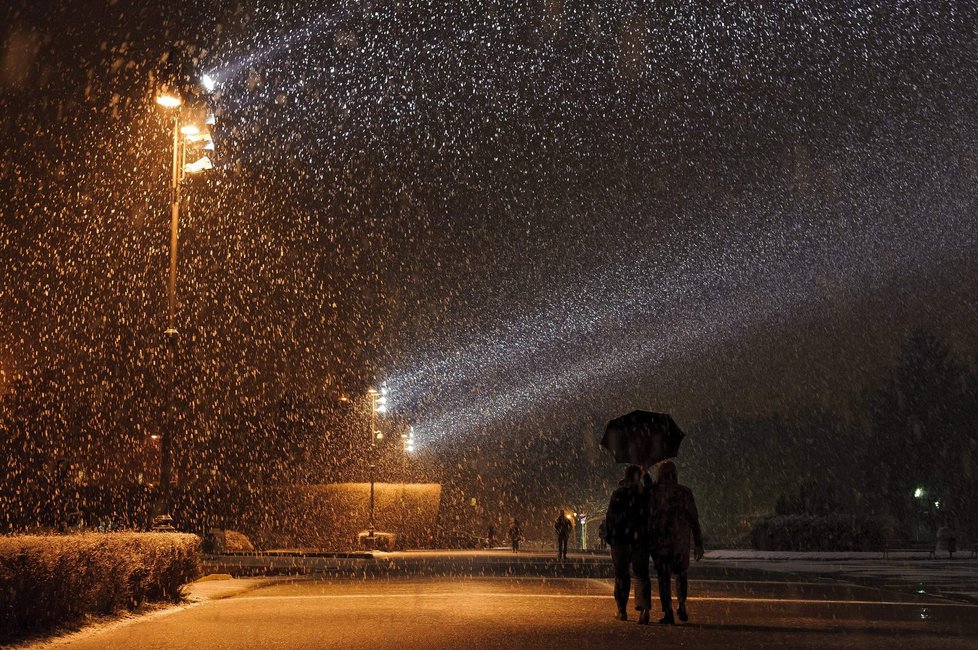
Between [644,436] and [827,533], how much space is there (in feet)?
108

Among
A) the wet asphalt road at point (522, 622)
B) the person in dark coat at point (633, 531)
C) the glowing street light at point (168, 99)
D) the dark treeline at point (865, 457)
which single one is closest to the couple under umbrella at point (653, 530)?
the person in dark coat at point (633, 531)

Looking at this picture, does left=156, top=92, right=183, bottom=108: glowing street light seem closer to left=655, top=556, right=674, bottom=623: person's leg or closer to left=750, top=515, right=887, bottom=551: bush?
left=655, top=556, right=674, bottom=623: person's leg

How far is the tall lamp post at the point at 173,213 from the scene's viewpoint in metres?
19.8

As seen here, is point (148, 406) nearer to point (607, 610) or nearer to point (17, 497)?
point (17, 497)

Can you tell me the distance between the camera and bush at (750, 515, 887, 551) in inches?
1863

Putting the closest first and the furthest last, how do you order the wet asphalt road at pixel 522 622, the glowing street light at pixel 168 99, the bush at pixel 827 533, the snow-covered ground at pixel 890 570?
1. the wet asphalt road at pixel 522 622
2. the glowing street light at pixel 168 99
3. the snow-covered ground at pixel 890 570
4. the bush at pixel 827 533

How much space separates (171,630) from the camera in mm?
12859

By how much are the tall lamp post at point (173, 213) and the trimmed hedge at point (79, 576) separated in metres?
2.79

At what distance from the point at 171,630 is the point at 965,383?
8468 cm

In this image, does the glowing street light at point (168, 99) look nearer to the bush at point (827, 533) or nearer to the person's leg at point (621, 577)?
the person's leg at point (621, 577)

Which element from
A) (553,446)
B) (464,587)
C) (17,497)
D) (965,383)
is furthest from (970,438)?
(464,587)

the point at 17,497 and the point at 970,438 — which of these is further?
the point at 970,438

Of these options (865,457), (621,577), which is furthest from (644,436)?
(865,457)

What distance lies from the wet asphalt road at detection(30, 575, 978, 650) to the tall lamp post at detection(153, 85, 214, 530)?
2274 mm
